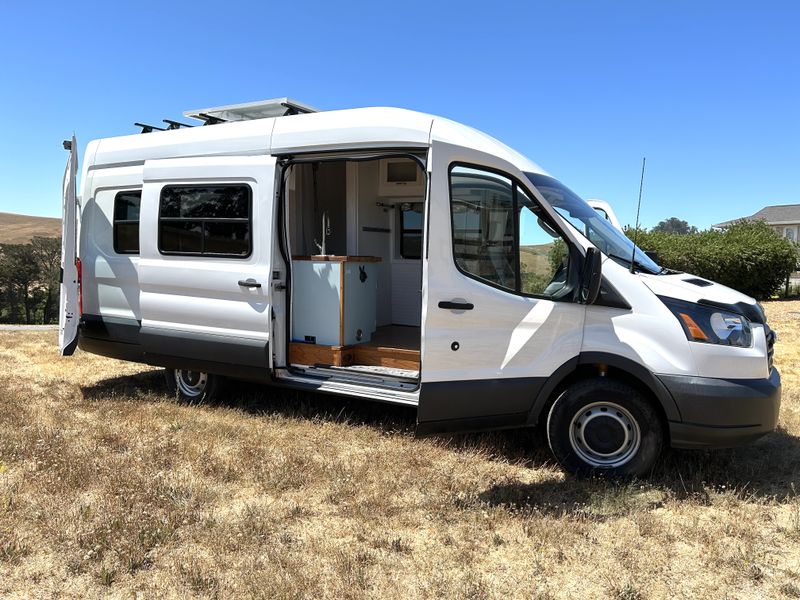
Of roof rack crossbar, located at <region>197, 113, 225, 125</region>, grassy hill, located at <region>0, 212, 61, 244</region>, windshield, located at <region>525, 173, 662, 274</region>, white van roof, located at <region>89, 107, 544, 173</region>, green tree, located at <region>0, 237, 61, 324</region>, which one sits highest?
grassy hill, located at <region>0, 212, 61, 244</region>

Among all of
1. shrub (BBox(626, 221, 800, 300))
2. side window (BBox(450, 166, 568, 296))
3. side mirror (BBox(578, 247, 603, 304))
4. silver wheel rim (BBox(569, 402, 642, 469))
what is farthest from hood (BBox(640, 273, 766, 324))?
shrub (BBox(626, 221, 800, 300))

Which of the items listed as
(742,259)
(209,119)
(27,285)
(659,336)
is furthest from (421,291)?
(27,285)

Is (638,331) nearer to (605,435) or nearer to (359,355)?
(605,435)

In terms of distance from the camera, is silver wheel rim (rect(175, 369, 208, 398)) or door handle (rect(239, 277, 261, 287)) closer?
door handle (rect(239, 277, 261, 287))

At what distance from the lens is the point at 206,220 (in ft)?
18.9

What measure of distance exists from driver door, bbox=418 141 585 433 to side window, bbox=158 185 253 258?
2015 mm

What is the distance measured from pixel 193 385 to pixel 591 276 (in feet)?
14.2

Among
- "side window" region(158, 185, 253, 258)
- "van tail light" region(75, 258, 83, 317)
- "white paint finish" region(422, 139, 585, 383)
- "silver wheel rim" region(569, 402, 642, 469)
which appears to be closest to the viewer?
"silver wheel rim" region(569, 402, 642, 469)

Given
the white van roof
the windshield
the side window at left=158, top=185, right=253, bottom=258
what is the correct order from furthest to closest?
the side window at left=158, top=185, right=253, bottom=258 → the white van roof → the windshield

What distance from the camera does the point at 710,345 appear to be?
3.99 metres

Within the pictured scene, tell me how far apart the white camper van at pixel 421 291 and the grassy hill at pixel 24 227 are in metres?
65.3

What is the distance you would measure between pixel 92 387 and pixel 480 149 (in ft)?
17.6

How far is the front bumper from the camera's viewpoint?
3.97 m

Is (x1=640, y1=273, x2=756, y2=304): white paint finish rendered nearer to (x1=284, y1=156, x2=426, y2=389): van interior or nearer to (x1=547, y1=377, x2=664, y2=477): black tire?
(x1=547, y1=377, x2=664, y2=477): black tire
